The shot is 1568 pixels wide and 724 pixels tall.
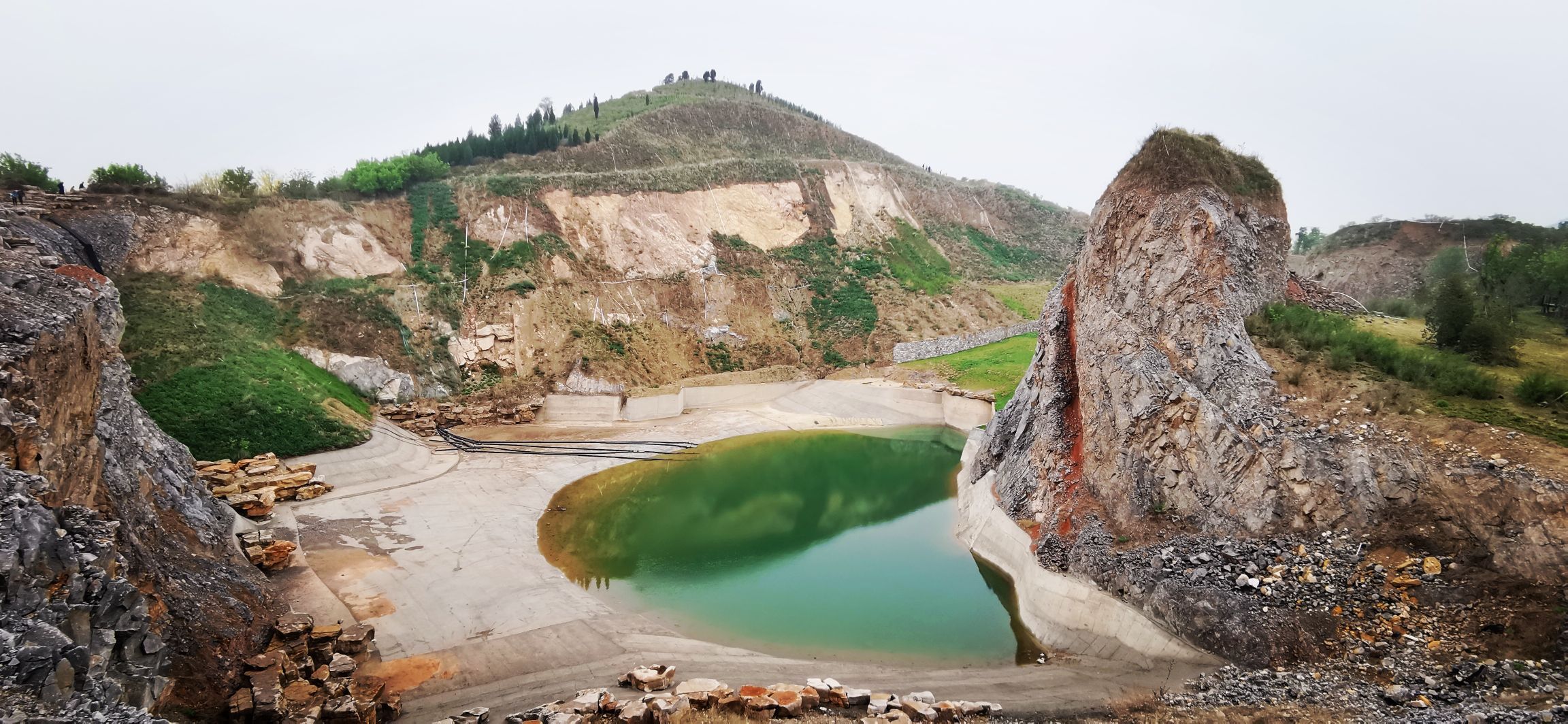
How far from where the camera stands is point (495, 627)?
1698cm

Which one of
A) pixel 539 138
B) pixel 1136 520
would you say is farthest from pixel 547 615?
pixel 539 138

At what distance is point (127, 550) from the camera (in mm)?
12141

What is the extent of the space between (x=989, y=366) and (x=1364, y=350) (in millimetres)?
28431

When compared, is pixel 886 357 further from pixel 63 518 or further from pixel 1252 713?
pixel 63 518

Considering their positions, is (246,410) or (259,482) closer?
(259,482)

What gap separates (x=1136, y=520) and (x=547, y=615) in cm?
1428

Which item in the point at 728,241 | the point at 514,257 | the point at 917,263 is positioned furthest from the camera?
the point at 917,263

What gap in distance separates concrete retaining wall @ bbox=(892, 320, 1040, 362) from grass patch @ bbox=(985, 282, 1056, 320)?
189 inches

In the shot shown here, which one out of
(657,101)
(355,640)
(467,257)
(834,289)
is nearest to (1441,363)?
(355,640)

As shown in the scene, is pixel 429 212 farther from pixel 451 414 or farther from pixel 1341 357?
pixel 1341 357

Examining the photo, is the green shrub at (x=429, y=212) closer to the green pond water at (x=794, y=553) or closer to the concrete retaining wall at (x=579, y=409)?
the concrete retaining wall at (x=579, y=409)

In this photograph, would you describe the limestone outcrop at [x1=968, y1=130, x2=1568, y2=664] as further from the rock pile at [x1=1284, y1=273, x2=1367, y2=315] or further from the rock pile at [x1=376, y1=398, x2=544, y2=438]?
the rock pile at [x1=376, y1=398, x2=544, y2=438]

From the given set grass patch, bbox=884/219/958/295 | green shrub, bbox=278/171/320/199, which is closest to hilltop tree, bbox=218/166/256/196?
green shrub, bbox=278/171/320/199

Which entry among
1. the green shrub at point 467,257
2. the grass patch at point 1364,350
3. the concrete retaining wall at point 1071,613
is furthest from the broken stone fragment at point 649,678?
the green shrub at point 467,257
